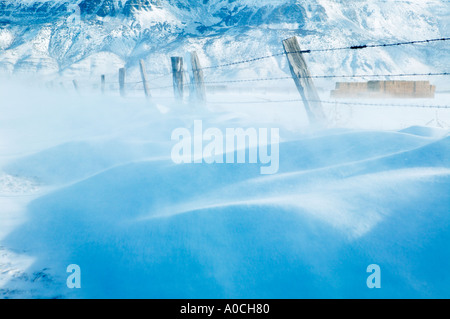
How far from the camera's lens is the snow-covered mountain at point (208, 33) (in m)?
78.3

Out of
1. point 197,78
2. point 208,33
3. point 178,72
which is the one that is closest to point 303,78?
point 197,78

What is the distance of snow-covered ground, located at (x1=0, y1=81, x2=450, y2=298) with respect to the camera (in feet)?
5.35

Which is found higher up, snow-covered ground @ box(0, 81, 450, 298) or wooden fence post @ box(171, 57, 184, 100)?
wooden fence post @ box(171, 57, 184, 100)

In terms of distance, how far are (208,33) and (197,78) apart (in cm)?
10307

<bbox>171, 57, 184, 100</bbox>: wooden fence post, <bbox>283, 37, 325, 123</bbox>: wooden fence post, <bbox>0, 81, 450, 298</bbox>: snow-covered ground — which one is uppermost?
<bbox>171, 57, 184, 100</bbox>: wooden fence post

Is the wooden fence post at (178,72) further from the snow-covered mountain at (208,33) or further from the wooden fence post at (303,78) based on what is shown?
the snow-covered mountain at (208,33)

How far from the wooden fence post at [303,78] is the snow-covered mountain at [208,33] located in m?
67.9

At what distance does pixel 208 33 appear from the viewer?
3957 inches

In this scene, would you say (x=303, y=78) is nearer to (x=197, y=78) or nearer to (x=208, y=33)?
(x=197, y=78)

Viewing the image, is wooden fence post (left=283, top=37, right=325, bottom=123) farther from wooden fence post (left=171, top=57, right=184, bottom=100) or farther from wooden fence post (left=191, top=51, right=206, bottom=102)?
wooden fence post (left=171, top=57, right=184, bottom=100)

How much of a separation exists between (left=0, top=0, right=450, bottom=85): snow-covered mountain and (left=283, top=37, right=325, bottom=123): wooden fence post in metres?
67.9

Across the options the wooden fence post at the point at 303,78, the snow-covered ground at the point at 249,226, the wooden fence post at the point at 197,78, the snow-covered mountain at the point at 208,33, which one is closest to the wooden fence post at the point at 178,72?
the wooden fence post at the point at 197,78

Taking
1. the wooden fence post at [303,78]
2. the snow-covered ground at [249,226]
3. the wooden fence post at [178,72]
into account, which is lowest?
the snow-covered ground at [249,226]

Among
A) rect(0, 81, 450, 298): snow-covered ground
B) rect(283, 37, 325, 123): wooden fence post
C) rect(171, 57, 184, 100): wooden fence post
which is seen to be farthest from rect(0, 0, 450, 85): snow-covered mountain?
rect(0, 81, 450, 298): snow-covered ground
